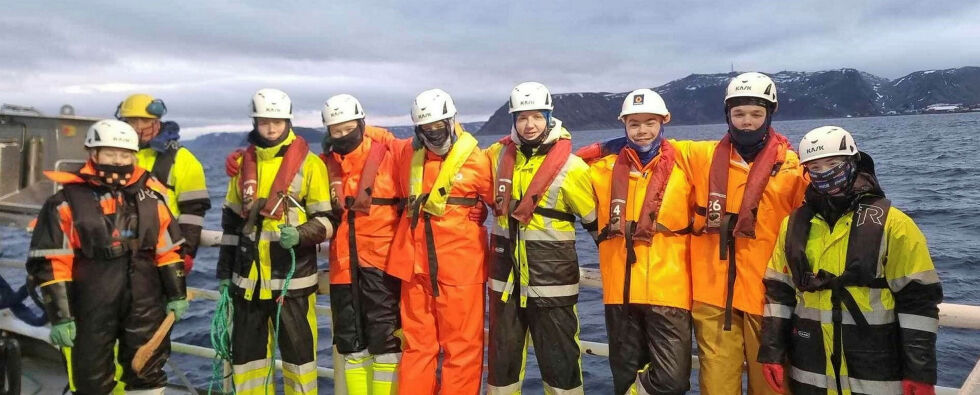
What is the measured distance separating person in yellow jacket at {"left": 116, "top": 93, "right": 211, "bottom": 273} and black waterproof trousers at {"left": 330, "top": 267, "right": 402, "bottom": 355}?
59.0 inches

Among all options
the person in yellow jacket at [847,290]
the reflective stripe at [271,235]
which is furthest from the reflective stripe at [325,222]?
the person in yellow jacket at [847,290]

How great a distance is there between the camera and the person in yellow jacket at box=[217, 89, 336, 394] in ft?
16.3

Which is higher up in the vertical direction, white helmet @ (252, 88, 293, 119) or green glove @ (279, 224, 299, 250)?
white helmet @ (252, 88, 293, 119)

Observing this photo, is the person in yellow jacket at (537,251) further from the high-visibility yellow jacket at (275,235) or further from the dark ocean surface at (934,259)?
the dark ocean surface at (934,259)

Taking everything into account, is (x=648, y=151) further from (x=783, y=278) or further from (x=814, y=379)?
(x=814, y=379)

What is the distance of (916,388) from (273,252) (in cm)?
454

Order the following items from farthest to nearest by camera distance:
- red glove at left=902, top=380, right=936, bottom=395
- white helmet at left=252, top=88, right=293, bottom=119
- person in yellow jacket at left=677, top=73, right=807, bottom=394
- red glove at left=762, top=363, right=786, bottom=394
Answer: white helmet at left=252, top=88, right=293, bottom=119
person in yellow jacket at left=677, top=73, right=807, bottom=394
red glove at left=762, top=363, right=786, bottom=394
red glove at left=902, top=380, right=936, bottom=395

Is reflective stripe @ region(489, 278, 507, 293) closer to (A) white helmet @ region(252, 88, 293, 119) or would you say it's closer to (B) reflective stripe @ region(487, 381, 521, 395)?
(B) reflective stripe @ region(487, 381, 521, 395)

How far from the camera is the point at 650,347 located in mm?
4297

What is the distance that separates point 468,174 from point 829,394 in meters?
2.91

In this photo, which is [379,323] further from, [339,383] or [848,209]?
[848,209]

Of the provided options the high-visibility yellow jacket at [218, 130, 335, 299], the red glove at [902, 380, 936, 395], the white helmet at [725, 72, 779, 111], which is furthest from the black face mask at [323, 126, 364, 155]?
the red glove at [902, 380, 936, 395]

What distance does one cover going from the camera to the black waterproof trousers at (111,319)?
4520mm

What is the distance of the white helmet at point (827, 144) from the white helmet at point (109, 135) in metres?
4.79
